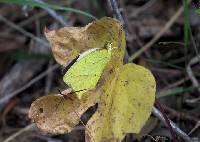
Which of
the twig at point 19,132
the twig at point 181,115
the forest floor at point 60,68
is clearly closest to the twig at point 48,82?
the forest floor at point 60,68

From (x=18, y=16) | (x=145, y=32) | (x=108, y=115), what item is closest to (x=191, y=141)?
(x=108, y=115)

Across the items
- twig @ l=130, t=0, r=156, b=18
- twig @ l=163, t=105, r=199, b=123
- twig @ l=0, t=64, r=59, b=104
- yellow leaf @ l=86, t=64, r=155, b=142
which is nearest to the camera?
yellow leaf @ l=86, t=64, r=155, b=142

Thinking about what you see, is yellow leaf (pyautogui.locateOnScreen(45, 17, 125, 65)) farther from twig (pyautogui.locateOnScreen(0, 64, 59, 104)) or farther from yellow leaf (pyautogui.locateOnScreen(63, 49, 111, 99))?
twig (pyautogui.locateOnScreen(0, 64, 59, 104))

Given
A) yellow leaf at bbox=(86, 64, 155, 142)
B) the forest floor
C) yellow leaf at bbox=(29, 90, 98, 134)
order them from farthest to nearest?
the forest floor < yellow leaf at bbox=(29, 90, 98, 134) < yellow leaf at bbox=(86, 64, 155, 142)

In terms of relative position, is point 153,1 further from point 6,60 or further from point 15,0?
point 15,0

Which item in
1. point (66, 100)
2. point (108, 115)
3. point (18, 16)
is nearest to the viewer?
point (108, 115)

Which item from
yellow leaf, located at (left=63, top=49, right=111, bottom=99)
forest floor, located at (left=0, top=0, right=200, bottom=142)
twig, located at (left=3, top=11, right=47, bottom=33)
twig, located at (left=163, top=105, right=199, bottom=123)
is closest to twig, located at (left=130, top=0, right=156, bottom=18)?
forest floor, located at (left=0, top=0, right=200, bottom=142)

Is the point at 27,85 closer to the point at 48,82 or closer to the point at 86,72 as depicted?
the point at 48,82
